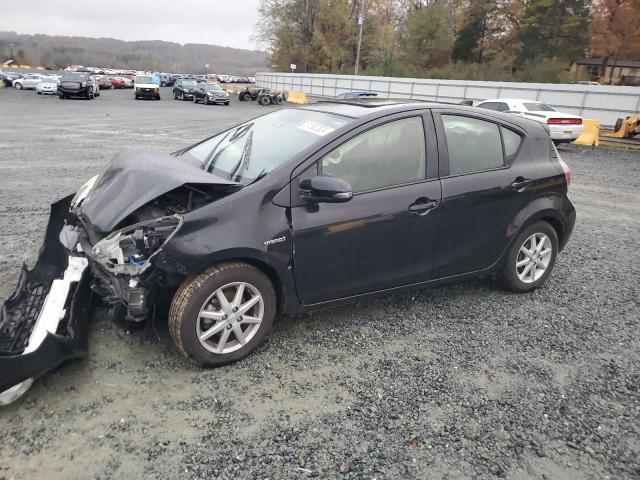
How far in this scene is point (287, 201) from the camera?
3.12 meters

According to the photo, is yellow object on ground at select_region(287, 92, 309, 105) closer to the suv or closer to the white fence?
the white fence

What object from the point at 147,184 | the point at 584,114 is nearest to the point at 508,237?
the point at 147,184

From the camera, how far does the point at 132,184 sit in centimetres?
323

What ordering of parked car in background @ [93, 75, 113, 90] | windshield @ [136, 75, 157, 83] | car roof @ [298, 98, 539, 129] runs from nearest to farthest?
car roof @ [298, 98, 539, 129]
windshield @ [136, 75, 157, 83]
parked car in background @ [93, 75, 113, 90]

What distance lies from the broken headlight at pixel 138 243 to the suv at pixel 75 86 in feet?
99.0

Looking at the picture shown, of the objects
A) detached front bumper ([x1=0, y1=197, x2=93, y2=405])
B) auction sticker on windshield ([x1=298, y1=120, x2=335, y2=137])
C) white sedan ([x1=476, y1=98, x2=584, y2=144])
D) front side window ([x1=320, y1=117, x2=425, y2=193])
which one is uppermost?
white sedan ([x1=476, y1=98, x2=584, y2=144])

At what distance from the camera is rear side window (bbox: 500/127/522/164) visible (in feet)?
13.3

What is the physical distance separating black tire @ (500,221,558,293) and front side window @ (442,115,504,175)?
68 centimetres

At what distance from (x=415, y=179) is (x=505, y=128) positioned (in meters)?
1.14

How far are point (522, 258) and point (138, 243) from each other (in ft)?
10.6

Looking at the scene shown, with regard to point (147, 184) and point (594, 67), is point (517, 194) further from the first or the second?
point (594, 67)

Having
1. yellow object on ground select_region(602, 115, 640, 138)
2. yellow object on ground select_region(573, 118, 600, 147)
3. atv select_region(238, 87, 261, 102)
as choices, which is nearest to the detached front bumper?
yellow object on ground select_region(573, 118, 600, 147)

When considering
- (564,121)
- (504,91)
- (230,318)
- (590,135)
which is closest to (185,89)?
(504,91)

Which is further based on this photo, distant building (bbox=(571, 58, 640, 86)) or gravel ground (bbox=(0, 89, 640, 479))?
distant building (bbox=(571, 58, 640, 86))
